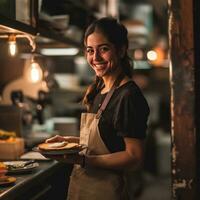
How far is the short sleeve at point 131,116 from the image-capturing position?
2801 millimetres

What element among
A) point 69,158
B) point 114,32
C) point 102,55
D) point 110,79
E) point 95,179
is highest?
point 114,32

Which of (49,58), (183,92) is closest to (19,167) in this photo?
(183,92)

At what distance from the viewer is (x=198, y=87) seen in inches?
87.7

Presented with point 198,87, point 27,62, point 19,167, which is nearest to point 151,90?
point 27,62

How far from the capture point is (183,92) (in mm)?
2182

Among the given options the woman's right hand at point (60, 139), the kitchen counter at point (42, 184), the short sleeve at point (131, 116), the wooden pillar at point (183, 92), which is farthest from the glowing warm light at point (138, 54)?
the wooden pillar at point (183, 92)

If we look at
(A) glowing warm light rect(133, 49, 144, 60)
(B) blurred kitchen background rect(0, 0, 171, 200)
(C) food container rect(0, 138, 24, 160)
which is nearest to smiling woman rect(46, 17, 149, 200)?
(B) blurred kitchen background rect(0, 0, 171, 200)

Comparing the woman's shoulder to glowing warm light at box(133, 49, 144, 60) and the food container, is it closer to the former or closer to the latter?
the food container

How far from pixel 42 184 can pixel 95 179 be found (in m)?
0.90

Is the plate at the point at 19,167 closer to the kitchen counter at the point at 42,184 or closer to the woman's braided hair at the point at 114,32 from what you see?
the kitchen counter at the point at 42,184

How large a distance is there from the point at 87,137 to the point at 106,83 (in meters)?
0.41

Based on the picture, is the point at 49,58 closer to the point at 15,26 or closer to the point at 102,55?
the point at 15,26

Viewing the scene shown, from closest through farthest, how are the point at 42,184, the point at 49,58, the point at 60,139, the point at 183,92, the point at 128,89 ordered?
the point at 183,92, the point at 128,89, the point at 60,139, the point at 42,184, the point at 49,58

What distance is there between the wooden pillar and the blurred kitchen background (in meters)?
1.47
